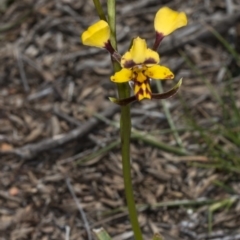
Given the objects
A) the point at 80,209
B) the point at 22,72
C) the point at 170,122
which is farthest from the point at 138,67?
the point at 22,72

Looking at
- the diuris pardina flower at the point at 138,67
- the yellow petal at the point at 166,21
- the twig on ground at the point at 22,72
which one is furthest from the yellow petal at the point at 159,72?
the twig on ground at the point at 22,72

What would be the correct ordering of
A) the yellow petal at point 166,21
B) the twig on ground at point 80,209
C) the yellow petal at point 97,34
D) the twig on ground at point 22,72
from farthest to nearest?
the twig on ground at point 22,72 < the twig on ground at point 80,209 < the yellow petal at point 166,21 < the yellow petal at point 97,34

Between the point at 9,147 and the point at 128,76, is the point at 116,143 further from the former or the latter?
the point at 128,76

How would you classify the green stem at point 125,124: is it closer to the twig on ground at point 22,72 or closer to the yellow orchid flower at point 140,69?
the yellow orchid flower at point 140,69

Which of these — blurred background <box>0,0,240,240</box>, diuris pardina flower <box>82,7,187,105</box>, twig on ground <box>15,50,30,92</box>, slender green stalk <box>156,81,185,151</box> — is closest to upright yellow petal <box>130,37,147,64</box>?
diuris pardina flower <box>82,7,187,105</box>

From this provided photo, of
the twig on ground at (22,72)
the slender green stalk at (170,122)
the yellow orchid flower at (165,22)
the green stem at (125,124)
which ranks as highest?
the twig on ground at (22,72)

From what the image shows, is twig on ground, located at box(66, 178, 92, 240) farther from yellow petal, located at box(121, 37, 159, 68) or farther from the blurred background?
yellow petal, located at box(121, 37, 159, 68)

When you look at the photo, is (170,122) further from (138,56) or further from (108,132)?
(138,56)

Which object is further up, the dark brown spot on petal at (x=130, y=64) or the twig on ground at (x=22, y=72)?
the twig on ground at (x=22, y=72)
